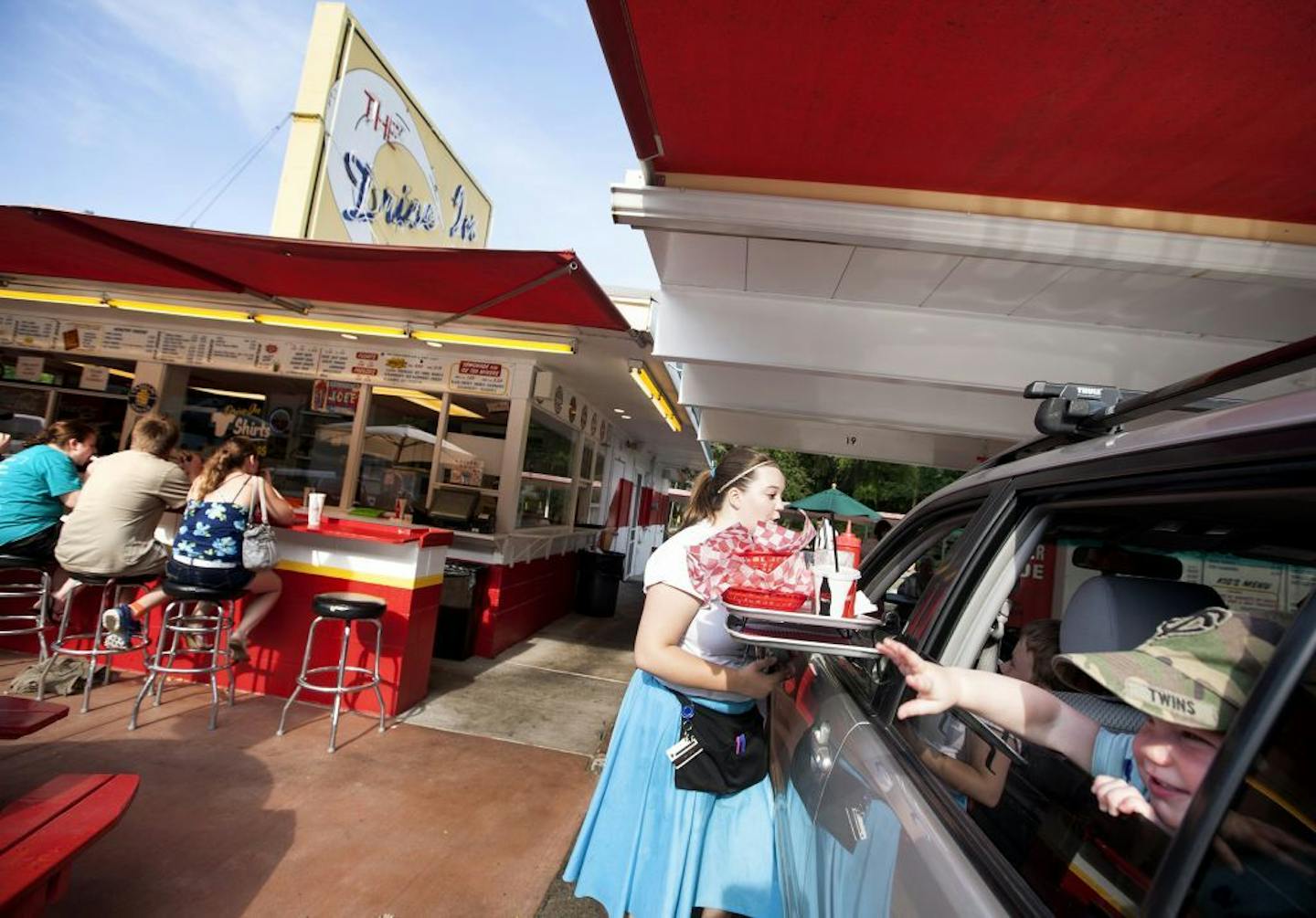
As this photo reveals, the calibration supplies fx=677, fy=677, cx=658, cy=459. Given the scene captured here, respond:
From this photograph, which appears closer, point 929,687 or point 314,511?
point 929,687

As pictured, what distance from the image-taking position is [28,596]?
187 inches

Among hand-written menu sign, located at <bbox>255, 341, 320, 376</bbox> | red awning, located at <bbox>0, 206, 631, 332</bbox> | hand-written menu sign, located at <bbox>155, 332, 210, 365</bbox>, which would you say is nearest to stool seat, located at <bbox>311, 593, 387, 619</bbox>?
red awning, located at <bbox>0, 206, 631, 332</bbox>

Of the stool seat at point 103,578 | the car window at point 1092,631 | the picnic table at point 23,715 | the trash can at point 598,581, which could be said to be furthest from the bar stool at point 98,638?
the trash can at point 598,581

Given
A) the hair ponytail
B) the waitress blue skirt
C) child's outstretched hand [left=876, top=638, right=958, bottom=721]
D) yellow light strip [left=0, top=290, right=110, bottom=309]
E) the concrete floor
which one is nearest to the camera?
child's outstretched hand [left=876, top=638, right=958, bottom=721]

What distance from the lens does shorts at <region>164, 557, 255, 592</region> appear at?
4055 millimetres

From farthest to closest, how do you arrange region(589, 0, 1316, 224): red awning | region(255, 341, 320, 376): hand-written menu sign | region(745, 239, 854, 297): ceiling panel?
1. region(255, 341, 320, 376): hand-written menu sign
2. region(745, 239, 854, 297): ceiling panel
3. region(589, 0, 1316, 224): red awning

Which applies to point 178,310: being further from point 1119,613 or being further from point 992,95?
point 1119,613

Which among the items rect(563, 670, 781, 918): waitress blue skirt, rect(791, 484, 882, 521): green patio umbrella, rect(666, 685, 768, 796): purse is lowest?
rect(563, 670, 781, 918): waitress blue skirt

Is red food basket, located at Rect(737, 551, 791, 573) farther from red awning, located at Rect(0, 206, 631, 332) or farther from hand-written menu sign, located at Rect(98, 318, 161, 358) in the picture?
hand-written menu sign, located at Rect(98, 318, 161, 358)

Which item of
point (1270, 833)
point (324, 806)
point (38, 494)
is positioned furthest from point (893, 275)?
point (38, 494)

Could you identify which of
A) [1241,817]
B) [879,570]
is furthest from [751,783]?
[1241,817]

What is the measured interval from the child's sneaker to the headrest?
517 centimetres

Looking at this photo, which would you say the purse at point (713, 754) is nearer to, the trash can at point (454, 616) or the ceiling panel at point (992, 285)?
the ceiling panel at point (992, 285)

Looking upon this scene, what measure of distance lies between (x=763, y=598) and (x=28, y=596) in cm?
567
